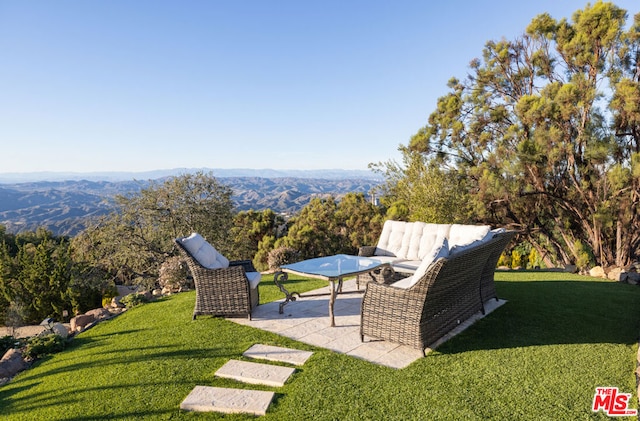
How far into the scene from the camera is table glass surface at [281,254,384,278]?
13.8 feet

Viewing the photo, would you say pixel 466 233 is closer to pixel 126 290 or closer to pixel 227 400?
pixel 227 400

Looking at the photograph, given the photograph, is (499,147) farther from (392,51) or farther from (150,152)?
(150,152)

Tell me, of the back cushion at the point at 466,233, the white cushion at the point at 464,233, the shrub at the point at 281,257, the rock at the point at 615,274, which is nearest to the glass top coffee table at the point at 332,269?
the back cushion at the point at 466,233

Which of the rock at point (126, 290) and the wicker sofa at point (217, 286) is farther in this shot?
the rock at point (126, 290)

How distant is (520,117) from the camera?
10.4 metres

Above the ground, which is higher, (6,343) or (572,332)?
(572,332)

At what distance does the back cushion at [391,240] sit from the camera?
591 centimetres

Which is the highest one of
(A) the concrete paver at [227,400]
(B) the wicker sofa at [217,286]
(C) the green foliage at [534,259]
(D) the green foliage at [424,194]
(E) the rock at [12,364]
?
(D) the green foliage at [424,194]

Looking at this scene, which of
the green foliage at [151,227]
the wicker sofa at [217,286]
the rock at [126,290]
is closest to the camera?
the wicker sofa at [217,286]

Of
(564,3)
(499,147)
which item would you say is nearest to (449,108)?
(499,147)

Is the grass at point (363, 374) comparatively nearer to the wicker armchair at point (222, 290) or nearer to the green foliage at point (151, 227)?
the wicker armchair at point (222, 290)

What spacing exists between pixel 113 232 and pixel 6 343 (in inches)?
206

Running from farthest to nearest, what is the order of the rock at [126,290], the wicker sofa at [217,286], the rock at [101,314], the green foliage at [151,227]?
the rock at [126,290]
the green foliage at [151,227]
the rock at [101,314]
the wicker sofa at [217,286]

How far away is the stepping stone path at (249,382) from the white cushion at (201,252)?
145 centimetres
